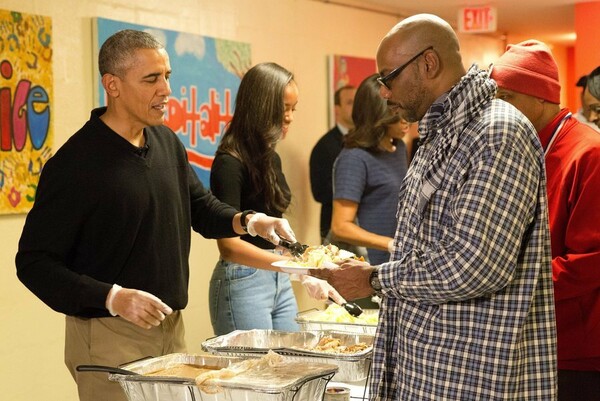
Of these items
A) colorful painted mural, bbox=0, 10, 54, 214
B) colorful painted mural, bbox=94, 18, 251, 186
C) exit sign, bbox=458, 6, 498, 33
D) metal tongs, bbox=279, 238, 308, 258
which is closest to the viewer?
metal tongs, bbox=279, 238, 308, 258

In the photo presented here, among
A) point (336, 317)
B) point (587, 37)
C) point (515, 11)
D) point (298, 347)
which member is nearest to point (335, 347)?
point (298, 347)

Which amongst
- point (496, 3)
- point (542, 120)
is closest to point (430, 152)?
point (542, 120)

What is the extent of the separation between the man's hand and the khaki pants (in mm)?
679

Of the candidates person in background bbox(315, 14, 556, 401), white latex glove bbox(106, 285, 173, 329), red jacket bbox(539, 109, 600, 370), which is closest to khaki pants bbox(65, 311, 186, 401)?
white latex glove bbox(106, 285, 173, 329)

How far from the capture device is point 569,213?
7.54ft

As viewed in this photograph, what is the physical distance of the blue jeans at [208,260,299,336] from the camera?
313 centimetres

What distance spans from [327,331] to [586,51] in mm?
5700

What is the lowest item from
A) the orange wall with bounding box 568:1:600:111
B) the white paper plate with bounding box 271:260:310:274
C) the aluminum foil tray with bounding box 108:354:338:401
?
the aluminum foil tray with bounding box 108:354:338:401

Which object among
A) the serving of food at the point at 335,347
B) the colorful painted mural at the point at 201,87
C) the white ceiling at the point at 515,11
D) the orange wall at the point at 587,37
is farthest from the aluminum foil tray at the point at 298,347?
the orange wall at the point at 587,37

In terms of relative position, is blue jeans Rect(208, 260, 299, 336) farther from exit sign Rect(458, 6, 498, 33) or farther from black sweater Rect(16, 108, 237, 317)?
exit sign Rect(458, 6, 498, 33)

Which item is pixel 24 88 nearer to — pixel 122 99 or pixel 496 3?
pixel 122 99

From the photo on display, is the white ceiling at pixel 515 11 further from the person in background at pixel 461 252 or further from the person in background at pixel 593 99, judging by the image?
the person in background at pixel 461 252

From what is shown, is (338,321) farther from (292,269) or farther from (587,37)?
(587,37)

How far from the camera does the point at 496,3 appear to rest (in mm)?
7539
